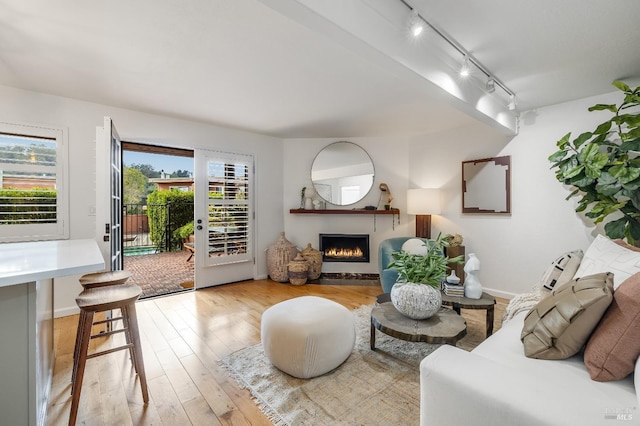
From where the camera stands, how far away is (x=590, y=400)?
0.90 metres

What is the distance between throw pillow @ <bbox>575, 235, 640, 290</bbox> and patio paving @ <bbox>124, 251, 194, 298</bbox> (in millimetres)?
4339

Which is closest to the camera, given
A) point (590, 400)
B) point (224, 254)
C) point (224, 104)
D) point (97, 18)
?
point (590, 400)

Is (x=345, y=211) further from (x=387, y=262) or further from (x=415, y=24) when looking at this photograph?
(x=415, y=24)

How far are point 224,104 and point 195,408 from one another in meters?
2.89

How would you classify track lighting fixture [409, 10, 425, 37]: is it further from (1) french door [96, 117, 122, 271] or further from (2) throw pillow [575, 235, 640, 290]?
(1) french door [96, 117, 122, 271]

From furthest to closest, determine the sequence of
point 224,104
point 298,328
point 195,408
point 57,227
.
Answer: point 224,104 < point 57,227 < point 298,328 < point 195,408

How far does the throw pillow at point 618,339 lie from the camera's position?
0.99 meters

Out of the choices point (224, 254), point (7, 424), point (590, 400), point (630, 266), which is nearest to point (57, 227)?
point (224, 254)

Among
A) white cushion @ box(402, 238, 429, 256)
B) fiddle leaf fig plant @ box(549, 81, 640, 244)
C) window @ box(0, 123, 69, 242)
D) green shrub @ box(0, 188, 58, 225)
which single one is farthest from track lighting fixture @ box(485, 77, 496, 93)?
green shrub @ box(0, 188, 58, 225)

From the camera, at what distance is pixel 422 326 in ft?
5.99

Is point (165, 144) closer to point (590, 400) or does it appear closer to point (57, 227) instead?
point (57, 227)

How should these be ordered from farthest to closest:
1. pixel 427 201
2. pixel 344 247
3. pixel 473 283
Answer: pixel 344 247 < pixel 427 201 < pixel 473 283

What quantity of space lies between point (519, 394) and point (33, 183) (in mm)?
4211

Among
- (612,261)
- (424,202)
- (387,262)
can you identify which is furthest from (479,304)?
(424,202)
